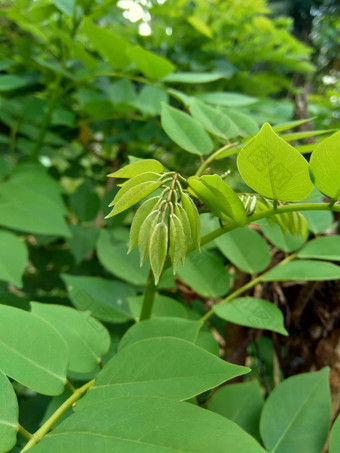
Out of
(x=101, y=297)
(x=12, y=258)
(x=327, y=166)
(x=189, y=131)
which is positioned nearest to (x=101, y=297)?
(x=101, y=297)

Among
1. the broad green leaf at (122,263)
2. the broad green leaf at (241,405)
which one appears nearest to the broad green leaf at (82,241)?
the broad green leaf at (122,263)

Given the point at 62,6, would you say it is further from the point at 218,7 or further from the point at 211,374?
the point at 211,374

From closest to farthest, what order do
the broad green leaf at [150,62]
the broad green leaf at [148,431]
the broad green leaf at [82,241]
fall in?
the broad green leaf at [148,431], the broad green leaf at [150,62], the broad green leaf at [82,241]

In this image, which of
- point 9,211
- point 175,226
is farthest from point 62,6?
point 175,226

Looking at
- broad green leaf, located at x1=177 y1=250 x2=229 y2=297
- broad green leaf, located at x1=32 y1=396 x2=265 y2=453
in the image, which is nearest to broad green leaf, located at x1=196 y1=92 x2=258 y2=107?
broad green leaf, located at x1=177 y1=250 x2=229 y2=297

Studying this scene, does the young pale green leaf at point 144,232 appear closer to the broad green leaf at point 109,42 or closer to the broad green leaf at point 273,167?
the broad green leaf at point 273,167
